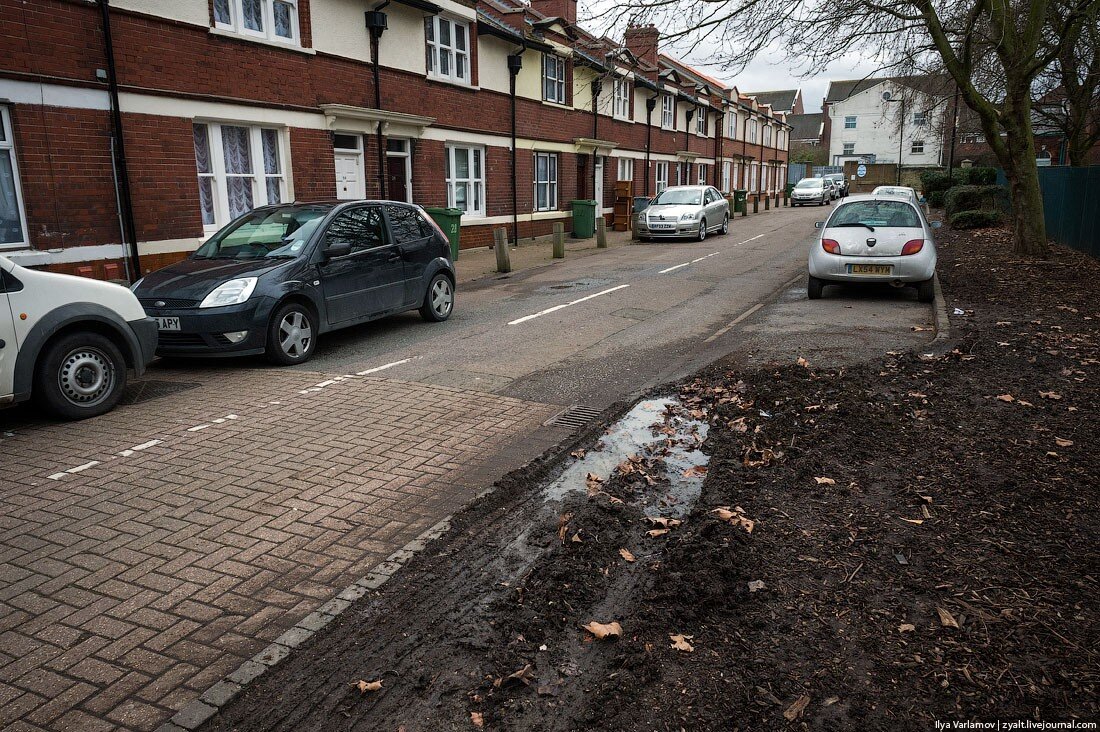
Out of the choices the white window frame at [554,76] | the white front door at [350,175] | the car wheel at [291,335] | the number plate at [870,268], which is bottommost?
the car wheel at [291,335]

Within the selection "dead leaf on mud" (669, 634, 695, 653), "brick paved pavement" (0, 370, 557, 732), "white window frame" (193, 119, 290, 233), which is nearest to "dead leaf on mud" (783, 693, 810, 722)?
"dead leaf on mud" (669, 634, 695, 653)

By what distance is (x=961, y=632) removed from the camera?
315cm

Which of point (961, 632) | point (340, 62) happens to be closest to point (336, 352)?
point (961, 632)

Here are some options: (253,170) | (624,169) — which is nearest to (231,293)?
(253,170)

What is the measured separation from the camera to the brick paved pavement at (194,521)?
124 inches

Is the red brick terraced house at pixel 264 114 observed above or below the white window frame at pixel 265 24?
below

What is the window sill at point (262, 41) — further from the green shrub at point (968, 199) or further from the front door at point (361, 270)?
the green shrub at point (968, 199)

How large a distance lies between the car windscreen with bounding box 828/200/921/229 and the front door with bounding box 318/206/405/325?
6884mm

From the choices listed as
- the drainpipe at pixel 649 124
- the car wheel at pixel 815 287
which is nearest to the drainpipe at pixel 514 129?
the drainpipe at pixel 649 124

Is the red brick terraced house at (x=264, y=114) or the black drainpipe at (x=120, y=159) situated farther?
the black drainpipe at (x=120, y=159)

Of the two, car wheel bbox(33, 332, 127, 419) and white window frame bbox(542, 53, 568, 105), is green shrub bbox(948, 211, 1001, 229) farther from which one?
car wheel bbox(33, 332, 127, 419)

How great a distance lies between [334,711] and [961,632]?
2508 millimetres

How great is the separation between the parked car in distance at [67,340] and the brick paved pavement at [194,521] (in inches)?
11.6

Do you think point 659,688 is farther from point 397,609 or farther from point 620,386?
point 620,386
